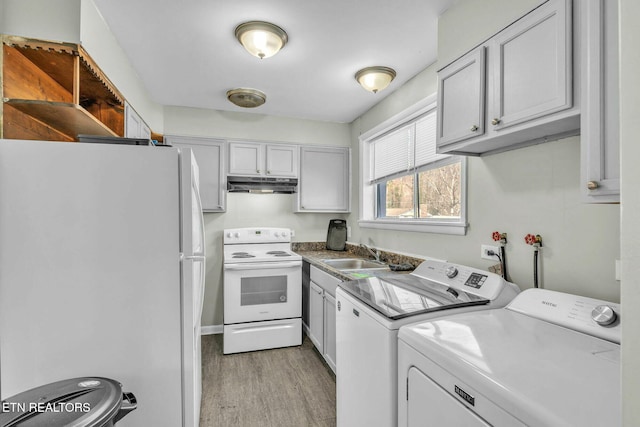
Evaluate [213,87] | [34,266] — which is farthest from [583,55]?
[213,87]

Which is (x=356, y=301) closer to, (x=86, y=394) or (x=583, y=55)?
(x=86, y=394)

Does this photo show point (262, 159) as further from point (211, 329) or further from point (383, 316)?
point (383, 316)

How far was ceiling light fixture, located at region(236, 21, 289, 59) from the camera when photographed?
1.90 meters

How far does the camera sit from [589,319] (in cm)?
113

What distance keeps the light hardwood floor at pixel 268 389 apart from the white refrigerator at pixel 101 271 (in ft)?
2.61

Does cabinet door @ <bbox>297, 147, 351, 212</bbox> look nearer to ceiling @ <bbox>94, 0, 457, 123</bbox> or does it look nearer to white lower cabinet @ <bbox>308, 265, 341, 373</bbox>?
ceiling @ <bbox>94, 0, 457, 123</bbox>

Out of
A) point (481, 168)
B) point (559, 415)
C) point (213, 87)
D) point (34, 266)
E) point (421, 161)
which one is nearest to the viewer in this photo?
point (559, 415)

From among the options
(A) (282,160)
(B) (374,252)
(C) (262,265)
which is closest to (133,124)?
(A) (282,160)

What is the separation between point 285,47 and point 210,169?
1716mm

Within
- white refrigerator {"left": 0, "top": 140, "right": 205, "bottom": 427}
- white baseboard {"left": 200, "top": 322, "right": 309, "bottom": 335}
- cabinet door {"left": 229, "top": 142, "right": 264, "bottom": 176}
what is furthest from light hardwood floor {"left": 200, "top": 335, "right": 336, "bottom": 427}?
cabinet door {"left": 229, "top": 142, "right": 264, "bottom": 176}

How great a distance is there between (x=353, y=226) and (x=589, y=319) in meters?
2.72

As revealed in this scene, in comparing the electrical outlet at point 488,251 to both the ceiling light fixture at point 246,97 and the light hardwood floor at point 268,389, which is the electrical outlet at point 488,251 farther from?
the ceiling light fixture at point 246,97

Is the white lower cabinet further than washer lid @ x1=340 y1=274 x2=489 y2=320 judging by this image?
Yes

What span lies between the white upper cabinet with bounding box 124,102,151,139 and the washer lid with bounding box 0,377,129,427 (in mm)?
1734
